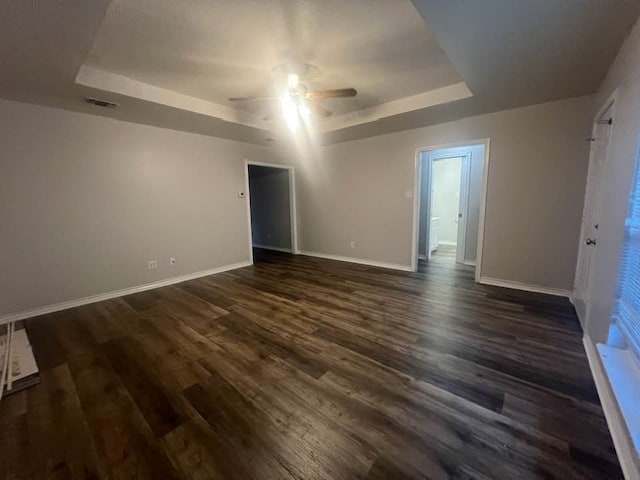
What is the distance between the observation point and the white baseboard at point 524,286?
3.23 meters

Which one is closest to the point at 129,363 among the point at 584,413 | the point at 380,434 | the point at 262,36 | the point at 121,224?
the point at 380,434

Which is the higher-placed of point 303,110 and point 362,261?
point 303,110

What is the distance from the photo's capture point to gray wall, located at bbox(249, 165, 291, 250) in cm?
628

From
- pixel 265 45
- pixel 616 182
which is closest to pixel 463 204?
pixel 616 182

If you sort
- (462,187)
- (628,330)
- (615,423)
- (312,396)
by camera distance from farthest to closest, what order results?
1. (462,187)
2. (312,396)
3. (628,330)
4. (615,423)

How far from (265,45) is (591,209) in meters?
3.74

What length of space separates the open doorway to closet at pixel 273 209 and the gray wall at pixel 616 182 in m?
4.90

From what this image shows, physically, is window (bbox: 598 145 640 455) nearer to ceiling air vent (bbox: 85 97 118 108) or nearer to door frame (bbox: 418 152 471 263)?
door frame (bbox: 418 152 471 263)

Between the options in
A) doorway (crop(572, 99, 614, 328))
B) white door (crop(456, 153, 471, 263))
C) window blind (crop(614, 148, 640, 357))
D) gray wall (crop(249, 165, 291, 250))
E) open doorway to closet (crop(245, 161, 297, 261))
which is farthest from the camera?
gray wall (crop(249, 165, 291, 250))

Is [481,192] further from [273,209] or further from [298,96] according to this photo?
[273,209]

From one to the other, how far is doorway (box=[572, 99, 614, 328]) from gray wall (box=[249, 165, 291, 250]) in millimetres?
5038

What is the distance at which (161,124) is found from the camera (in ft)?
12.1

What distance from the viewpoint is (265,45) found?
2.24m

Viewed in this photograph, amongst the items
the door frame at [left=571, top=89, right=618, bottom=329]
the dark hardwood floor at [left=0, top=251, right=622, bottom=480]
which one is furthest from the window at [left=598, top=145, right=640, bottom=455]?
the door frame at [left=571, top=89, right=618, bottom=329]
